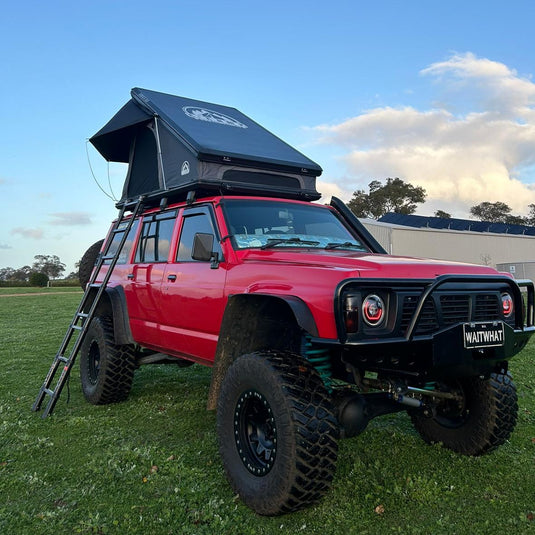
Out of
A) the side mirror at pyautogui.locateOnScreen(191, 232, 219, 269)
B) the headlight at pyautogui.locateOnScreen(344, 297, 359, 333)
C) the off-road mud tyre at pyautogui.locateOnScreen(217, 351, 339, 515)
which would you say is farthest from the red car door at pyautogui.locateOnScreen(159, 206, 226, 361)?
the headlight at pyautogui.locateOnScreen(344, 297, 359, 333)

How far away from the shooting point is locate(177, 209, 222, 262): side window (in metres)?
4.74

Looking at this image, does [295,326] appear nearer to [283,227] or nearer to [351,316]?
[351,316]

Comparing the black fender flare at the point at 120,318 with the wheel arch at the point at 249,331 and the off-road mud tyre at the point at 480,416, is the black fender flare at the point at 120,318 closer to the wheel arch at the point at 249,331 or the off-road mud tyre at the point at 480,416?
the wheel arch at the point at 249,331

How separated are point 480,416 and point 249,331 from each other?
198cm

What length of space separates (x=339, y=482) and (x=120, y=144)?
542 cm

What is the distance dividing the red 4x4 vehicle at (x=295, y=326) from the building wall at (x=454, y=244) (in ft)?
106

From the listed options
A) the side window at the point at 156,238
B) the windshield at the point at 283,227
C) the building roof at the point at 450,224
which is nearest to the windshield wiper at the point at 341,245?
the windshield at the point at 283,227

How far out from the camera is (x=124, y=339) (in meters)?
5.82

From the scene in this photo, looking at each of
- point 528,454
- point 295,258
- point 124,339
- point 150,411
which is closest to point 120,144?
point 124,339

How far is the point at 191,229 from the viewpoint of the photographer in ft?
16.4

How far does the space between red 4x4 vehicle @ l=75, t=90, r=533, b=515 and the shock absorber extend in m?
0.02

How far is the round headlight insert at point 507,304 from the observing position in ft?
12.2

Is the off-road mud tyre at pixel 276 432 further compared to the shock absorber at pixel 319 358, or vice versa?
the shock absorber at pixel 319 358

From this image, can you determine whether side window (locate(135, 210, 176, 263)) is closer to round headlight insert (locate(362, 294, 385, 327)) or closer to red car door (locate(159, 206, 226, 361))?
red car door (locate(159, 206, 226, 361))
